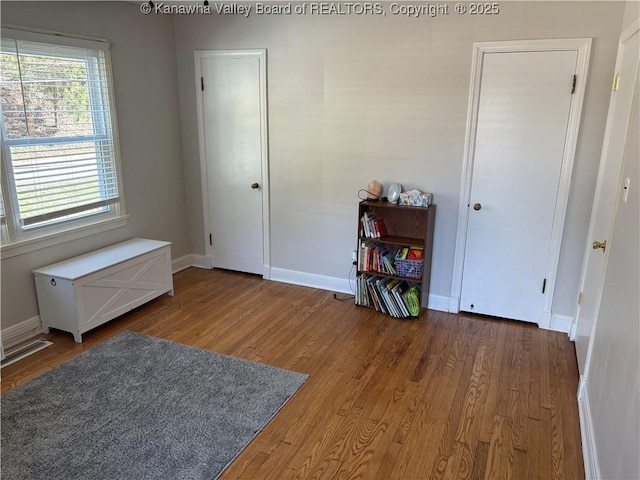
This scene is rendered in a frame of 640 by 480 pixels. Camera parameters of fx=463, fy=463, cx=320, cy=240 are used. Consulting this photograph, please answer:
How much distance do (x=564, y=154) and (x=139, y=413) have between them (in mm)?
3164

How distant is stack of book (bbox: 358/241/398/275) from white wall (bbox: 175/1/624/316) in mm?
305

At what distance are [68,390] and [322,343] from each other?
160 centimetres

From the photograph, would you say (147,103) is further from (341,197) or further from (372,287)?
(372,287)

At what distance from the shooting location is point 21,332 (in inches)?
127

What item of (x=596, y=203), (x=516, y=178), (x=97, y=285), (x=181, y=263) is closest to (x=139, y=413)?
(x=97, y=285)

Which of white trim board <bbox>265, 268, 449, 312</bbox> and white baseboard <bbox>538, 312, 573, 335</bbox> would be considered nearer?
white baseboard <bbox>538, 312, 573, 335</bbox>

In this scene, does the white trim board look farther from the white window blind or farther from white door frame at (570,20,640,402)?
white door frame at (570,20,640,402)

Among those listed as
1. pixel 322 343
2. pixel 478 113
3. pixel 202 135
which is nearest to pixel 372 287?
pixel 322 343

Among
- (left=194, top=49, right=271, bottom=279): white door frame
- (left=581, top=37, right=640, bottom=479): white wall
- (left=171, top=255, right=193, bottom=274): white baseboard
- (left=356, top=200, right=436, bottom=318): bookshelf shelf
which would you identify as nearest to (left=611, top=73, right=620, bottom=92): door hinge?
(left=581, top=37, right=640, bottom=479): white wall

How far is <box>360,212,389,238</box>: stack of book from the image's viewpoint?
3740mm

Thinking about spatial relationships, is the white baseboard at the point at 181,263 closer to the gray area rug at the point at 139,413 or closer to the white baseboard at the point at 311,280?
the white baseboard at the point at 311,280

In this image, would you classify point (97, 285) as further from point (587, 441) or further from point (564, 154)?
point (564, 154)

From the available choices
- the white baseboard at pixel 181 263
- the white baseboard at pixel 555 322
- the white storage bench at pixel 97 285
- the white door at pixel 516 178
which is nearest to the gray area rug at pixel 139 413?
the white storage bench at pixel 97 285

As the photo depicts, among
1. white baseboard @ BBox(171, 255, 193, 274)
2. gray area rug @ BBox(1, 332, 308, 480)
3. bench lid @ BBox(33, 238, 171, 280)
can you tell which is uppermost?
bench lid @ BBox(33, 238, 171, 280)
